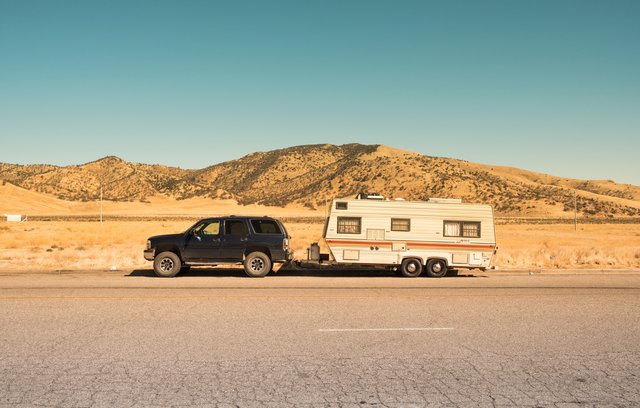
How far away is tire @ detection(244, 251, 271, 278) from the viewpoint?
1805 cm

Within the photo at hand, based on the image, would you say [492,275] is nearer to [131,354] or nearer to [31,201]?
[131,354]

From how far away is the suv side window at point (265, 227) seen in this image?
1855 cm

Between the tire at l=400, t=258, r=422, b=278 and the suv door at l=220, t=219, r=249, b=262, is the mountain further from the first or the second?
the suv door at l=220, t=219, r=249, b=262

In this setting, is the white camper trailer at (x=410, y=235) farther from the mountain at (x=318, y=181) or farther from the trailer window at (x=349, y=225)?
the mountain at (x=318, y=181)

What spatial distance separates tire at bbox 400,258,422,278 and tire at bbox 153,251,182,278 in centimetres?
745

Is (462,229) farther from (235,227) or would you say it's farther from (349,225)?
(235,227)

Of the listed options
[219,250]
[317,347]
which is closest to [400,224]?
[219,250]

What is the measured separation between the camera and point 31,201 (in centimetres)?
9850

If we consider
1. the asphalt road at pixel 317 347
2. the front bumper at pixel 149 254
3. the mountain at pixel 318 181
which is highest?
the mountain at pixel 318 181

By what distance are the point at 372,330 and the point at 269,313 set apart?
2504mm

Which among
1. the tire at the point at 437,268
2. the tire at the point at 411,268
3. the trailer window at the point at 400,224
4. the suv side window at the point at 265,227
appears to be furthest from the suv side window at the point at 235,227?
the tire at the point at 437,268

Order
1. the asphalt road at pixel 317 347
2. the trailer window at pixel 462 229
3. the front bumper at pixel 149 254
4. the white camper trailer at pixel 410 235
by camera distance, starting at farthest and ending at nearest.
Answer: the trailer window at pixel 462 229 < the white camper trailer at pixel 410 235 < the front bumper at pixel 149 254 < the asphalt road at pixel 317 347

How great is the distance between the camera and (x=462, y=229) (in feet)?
63.1

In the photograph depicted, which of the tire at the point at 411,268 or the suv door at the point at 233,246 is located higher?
the suv door at the point at 233,246
